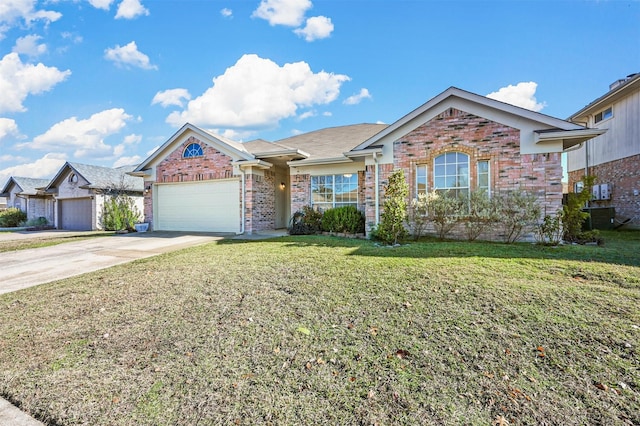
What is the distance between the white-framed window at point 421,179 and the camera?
984 cm

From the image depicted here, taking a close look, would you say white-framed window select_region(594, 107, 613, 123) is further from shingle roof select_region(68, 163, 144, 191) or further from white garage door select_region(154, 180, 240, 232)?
shingle roof select_region(68, 163, 144, 191)

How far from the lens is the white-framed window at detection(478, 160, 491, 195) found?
9.11 m

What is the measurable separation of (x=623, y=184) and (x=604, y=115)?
4145mm

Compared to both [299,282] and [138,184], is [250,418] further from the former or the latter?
[138,184]

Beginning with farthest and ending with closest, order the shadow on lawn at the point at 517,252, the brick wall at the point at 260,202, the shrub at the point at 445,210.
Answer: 1. the brick wall at the point at 260,202
2. the shrub at the point at 445,210
3. the shadow on lawn at the point at 517,252

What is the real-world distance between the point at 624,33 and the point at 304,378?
19.1 meters

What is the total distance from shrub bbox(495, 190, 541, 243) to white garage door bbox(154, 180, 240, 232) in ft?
33.7

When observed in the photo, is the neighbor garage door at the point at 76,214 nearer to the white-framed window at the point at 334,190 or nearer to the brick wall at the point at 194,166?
the brick wall at the point at 194,166

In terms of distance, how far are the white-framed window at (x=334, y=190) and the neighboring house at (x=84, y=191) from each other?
1383 centimetres

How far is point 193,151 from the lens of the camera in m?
13.8

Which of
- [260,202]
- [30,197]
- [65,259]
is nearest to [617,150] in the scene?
[260,202]

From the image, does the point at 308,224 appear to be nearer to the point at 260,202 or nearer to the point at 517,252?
the point at 260,202

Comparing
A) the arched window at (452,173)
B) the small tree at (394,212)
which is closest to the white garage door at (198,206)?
the small tree at (394,212)

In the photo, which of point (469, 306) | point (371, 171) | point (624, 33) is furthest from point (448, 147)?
point (624, 33)
